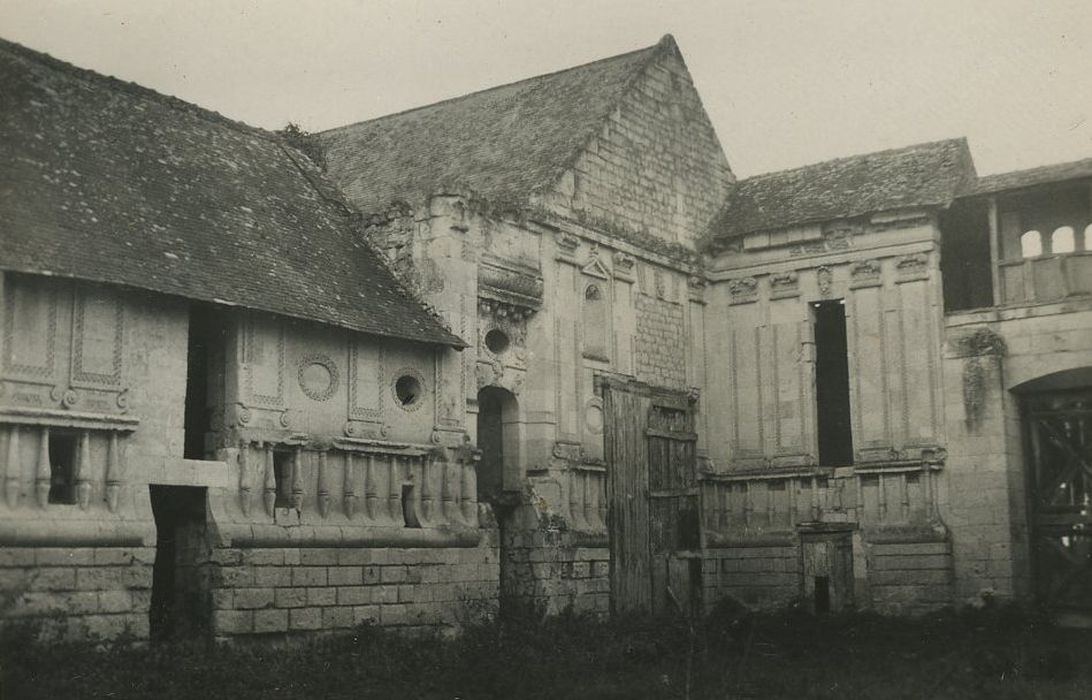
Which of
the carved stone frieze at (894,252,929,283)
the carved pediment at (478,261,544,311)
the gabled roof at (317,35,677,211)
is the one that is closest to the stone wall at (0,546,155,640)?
the carved pediment at (478,261,544,311)

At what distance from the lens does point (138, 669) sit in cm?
1546

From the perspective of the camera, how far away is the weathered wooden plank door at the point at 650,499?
78.3 feet

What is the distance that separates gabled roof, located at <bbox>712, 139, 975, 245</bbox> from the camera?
24828 millimetres

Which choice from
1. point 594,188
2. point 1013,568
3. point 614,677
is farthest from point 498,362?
point 1013,568

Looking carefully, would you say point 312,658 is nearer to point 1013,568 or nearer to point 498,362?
point 498,362

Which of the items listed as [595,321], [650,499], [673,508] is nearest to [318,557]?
[595,321]

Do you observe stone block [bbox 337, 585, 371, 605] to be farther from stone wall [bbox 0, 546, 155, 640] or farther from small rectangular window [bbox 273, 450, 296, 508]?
stone wall [bbox 0, 546, 155, 640]

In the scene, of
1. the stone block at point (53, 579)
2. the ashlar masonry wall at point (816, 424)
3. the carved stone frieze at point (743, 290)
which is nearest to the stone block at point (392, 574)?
the stone block at point (53, 579)

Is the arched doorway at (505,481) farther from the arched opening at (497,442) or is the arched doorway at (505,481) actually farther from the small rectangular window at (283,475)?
the small rectangular window at (283,475)

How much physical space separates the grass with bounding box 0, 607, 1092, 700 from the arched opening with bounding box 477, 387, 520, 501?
2526mm

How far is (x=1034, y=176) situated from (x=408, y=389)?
460 inches

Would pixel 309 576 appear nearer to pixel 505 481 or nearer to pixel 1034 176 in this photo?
pixel 505 481

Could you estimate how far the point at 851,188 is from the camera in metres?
26.1

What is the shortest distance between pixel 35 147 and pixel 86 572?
230 inches
